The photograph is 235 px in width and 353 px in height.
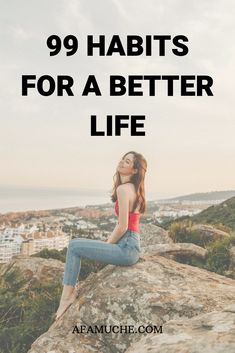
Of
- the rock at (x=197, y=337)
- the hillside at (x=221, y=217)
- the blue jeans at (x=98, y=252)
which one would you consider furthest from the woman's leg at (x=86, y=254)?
the hillside at (x=221, y=217)

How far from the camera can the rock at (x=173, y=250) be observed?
8.79 metres

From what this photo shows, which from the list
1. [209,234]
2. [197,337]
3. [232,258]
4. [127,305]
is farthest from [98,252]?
[209,234]

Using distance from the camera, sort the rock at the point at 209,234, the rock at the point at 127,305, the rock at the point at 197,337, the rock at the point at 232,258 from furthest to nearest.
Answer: the rock at the point at 209,234
the rock at the point at 232,258
the rock at the point at 127,305
the rock at the point at 197,337

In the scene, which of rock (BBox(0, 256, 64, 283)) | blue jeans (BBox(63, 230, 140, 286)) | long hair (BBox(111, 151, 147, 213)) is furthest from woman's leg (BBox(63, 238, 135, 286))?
rock (BBox(0, 256, 64, 283))

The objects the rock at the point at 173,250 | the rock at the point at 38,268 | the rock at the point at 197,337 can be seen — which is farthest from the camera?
the rock at the point at 38,268

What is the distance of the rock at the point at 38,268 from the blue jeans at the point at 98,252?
3.43 m

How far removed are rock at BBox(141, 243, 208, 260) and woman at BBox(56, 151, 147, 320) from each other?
6.69 ft

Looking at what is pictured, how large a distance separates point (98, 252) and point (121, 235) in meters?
0.39

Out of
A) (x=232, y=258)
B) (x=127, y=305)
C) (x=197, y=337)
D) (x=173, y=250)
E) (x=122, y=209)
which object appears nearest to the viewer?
(x=197, y=337)

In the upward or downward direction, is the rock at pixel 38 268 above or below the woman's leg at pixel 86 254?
below

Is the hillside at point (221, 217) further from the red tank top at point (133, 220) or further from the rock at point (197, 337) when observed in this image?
the rock at point (197, 337)

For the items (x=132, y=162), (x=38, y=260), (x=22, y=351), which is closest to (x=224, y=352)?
(x=132, y=162)

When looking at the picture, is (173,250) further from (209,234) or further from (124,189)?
(209,234)

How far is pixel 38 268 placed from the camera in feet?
33.5
